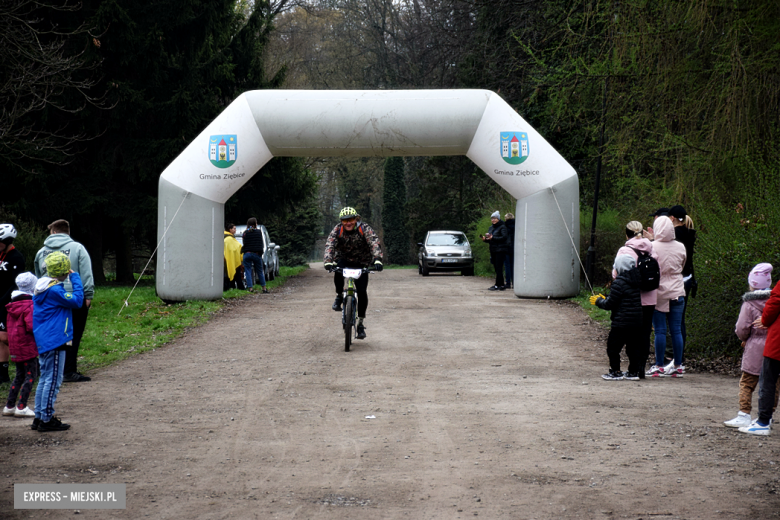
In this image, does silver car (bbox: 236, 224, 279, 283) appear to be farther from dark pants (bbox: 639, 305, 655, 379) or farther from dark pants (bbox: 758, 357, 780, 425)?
dark pants (bbox: 758, 357, 780, 425)

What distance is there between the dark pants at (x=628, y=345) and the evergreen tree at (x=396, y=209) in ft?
136

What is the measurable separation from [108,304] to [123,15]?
9.29m

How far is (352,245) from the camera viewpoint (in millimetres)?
11625

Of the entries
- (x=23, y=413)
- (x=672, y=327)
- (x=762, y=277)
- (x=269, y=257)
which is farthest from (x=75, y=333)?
(x=269, y=257)

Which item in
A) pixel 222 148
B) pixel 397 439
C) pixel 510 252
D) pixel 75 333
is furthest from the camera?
pixel 510 252

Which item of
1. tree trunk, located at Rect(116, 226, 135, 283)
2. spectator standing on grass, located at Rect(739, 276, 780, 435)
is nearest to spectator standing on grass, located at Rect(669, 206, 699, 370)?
spectator standing on grass, located at Rect(739, 276, 780, 435)

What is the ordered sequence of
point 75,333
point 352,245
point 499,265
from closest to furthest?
1. point 75,333
2. point 352,245
3. point 499,265

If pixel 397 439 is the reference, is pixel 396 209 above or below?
above

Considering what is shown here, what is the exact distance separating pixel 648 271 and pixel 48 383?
246 inches

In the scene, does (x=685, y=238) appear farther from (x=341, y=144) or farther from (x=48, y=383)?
(x=341, y=144)

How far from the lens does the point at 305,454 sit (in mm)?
6137

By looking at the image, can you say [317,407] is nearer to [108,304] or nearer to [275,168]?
[108,304]

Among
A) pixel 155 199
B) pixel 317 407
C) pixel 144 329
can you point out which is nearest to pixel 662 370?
pixel 317 407

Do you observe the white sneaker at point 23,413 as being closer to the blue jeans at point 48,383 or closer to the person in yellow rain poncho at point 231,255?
the blue jeans at point 48,383
